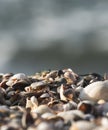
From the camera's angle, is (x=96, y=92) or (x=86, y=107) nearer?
(x=86, y=107)

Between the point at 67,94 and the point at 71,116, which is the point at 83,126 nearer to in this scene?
the point at 71,116

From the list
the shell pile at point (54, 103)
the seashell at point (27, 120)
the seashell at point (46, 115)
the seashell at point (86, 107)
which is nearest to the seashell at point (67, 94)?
the shell pile at point (54, 103)

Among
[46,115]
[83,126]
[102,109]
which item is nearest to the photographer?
[83,126]

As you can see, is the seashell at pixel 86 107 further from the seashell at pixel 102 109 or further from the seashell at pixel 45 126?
the seashell at pixel 45 126

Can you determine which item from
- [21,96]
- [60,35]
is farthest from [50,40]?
[21,96]

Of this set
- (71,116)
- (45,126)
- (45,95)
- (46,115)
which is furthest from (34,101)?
(45,126)

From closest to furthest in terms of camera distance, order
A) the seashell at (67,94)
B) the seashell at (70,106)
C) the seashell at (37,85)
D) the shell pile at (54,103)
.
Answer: the shell pile at (54,103) < the seashell at (70,106) < the seashell at (67,94) < the seashell at (37,85)

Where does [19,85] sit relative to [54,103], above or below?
above

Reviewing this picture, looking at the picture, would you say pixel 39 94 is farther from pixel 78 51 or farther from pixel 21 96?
pixel 78 51
